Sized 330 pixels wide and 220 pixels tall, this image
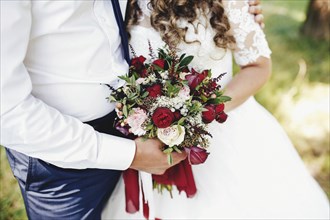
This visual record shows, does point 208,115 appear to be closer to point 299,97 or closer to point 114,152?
point 114,152

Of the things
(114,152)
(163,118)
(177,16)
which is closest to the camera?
(163,118)

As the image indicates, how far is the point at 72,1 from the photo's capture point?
52.9 inches

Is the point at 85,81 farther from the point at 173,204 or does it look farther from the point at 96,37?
the point at 173,204

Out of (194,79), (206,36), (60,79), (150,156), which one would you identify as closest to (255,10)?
(206,36)

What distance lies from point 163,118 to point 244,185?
2.26 ft

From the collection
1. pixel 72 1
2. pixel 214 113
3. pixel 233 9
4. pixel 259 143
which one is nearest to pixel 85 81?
pixel 72 1

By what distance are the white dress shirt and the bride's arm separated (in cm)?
47

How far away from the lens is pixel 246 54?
187 centimetres

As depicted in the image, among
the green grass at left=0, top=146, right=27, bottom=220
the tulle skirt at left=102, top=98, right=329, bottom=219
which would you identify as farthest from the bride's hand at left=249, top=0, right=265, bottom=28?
the green grass at left=0, top=146, right=27, bottom=220

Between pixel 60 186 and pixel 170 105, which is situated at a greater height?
pixel 170 105

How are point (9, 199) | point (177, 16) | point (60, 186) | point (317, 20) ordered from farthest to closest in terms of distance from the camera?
1. point (317, 20)
2. point (9, 199)
3. point (177, 16)
4. point (60, 186)

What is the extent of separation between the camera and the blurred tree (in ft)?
15.4

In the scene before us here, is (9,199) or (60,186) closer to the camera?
(60,186)

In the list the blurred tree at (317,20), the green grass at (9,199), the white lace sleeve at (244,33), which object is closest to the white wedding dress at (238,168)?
the white lace sleeve at (244,33)
